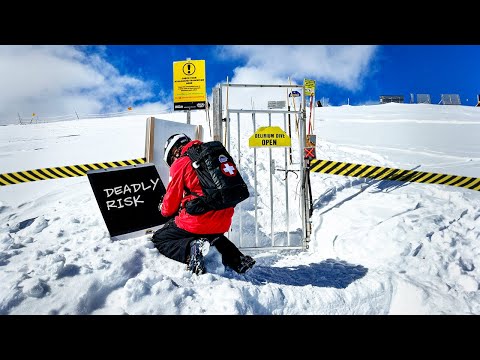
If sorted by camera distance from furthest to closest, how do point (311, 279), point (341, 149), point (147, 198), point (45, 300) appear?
point (341, 149)
point (147, 198)
point (311, 279)
point (45, 300)

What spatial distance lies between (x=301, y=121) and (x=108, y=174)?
3.55 metres

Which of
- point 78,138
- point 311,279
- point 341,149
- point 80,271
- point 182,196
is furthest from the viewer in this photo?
point 78,138

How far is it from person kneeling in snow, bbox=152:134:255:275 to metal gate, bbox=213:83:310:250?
1696 mm

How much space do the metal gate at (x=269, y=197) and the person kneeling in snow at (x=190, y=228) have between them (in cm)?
170

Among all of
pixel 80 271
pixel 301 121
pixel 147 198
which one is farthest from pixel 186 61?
pixel 80 271

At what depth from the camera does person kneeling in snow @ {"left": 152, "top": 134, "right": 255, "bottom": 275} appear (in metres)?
4.29

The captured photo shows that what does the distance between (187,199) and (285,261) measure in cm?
246

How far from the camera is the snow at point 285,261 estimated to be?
3.72 m

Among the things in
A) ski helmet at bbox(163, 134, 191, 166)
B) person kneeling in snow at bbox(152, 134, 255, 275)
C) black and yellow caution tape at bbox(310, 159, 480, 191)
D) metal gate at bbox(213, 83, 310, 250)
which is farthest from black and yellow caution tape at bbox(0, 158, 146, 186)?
black and yellow caution tape at bbox(310, 159, 480, 191)

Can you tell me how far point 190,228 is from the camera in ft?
14.3

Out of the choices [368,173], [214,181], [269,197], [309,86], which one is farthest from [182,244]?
[368,173]

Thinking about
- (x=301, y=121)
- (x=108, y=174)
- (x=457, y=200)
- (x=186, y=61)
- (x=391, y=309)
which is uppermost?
(x=186, y=61)

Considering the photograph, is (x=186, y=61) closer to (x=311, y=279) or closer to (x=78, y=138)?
(x=311, y=279)

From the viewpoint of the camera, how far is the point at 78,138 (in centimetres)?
1869
